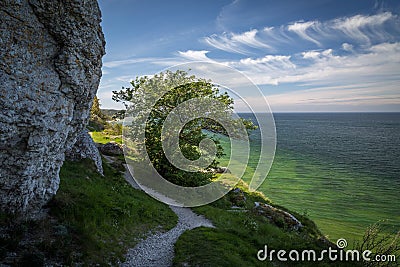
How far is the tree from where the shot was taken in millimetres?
23828

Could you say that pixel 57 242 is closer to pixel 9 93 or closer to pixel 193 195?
pixel 9 93

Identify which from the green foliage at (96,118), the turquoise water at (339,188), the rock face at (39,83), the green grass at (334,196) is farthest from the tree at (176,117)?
the green foliage at (96,118)

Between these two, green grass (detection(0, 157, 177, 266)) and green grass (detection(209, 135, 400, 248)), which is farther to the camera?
green grass (detection(209, 135, 400, 248))

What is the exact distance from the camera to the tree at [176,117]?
78.2 ft

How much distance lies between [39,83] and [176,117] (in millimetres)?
14661

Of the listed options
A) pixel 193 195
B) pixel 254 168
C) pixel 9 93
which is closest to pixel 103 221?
pixel 9 93

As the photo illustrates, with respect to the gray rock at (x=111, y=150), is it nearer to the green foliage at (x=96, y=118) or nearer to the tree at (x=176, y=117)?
the tree at (x=176, y=117)

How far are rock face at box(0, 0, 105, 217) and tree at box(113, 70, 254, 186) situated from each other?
40.4 feet

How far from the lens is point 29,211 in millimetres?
11016

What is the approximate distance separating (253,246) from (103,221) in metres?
7.67

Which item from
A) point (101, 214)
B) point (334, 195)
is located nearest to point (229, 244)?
point (101, 214)

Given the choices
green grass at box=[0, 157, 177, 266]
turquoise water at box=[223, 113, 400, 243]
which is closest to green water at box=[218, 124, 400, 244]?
turquoise water at box=[223, 113, 400, 243]

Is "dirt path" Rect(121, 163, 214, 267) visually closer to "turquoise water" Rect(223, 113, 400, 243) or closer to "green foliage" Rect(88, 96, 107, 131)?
"turquoise water" Rect(223, 113, 400, 243)

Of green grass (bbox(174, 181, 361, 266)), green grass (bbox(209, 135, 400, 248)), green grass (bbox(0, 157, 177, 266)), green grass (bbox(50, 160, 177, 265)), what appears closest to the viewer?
green grass (bbox(0, 157, 177, 266))
